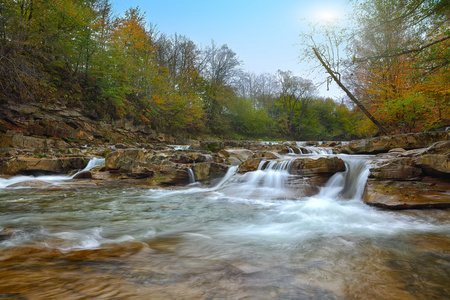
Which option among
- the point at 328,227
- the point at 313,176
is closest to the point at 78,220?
the point at 328,227

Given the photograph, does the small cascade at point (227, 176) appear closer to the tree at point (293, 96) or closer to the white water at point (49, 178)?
the white water at point (49, 178)

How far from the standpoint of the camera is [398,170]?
579 cm

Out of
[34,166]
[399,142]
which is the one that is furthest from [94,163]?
[399,142]

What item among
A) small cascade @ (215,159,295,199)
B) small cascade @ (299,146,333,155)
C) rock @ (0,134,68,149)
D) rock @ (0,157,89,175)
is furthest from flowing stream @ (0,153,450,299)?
small cascade @ (299,146,333,155)

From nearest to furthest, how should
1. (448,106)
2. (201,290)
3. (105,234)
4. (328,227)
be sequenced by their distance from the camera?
1. (201,290)
2. (105,234)
3. (328,227)
4. (448,106)

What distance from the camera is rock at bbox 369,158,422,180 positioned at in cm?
569

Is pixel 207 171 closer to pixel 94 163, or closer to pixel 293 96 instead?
pixel 94 163

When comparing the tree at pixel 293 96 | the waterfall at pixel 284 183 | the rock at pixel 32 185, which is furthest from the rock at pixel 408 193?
the tree at pixel 293 96

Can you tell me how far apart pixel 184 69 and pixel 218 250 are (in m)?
27.4

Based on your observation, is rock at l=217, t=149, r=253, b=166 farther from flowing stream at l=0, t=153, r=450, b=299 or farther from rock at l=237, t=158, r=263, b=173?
flowing stream at l=0, t=153, r=450, b=299

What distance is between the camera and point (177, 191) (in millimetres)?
7961

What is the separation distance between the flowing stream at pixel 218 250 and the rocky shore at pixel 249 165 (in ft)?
2.46

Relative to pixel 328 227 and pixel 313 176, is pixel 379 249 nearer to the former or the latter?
pixel 328 227

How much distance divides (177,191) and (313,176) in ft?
15.6
